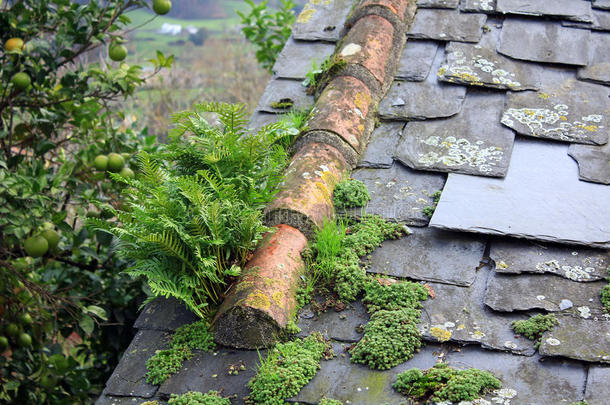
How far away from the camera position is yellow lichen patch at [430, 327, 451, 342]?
186 cm

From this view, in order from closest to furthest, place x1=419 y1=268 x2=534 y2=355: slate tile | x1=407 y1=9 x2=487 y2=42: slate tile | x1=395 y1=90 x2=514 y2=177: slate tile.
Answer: x1=419 y1=268 x2=534 y2=355: slate tile < x1=395 y1=90 x2=514 y2=177: slate tile < x1=407 y1=9 x2=487 y2=42: slate tile

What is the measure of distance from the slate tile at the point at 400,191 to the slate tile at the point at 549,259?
310mm

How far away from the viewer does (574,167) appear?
2441 mm

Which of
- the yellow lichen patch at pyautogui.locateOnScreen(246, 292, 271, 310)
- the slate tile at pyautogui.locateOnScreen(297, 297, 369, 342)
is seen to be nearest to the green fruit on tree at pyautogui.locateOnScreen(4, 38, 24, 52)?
the yellow lichen patch at pyautogui.locateOnScreen(246, 292, 271, 310)

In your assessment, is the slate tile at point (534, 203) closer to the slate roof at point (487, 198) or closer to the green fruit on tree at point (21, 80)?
the slate roof at point (487, 198)

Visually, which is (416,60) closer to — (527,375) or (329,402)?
(527,375)

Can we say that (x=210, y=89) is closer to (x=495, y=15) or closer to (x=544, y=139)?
(x=495, y=15)

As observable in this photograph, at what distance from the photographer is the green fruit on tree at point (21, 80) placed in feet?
10.6

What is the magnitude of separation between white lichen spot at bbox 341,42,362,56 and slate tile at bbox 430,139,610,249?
0.95 meters

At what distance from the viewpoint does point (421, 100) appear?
9.32 ft

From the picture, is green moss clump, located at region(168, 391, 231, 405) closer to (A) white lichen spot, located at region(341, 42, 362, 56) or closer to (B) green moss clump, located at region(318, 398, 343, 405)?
(B) green moss clump, located at region(318, 398, 343, 405)

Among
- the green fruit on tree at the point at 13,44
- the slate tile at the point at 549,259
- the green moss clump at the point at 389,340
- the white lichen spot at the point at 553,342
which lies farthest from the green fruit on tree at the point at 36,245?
the white lichen spot at the point at 553,342

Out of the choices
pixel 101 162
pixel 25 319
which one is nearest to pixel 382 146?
pixel 101 162

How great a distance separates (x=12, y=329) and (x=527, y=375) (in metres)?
2.99
